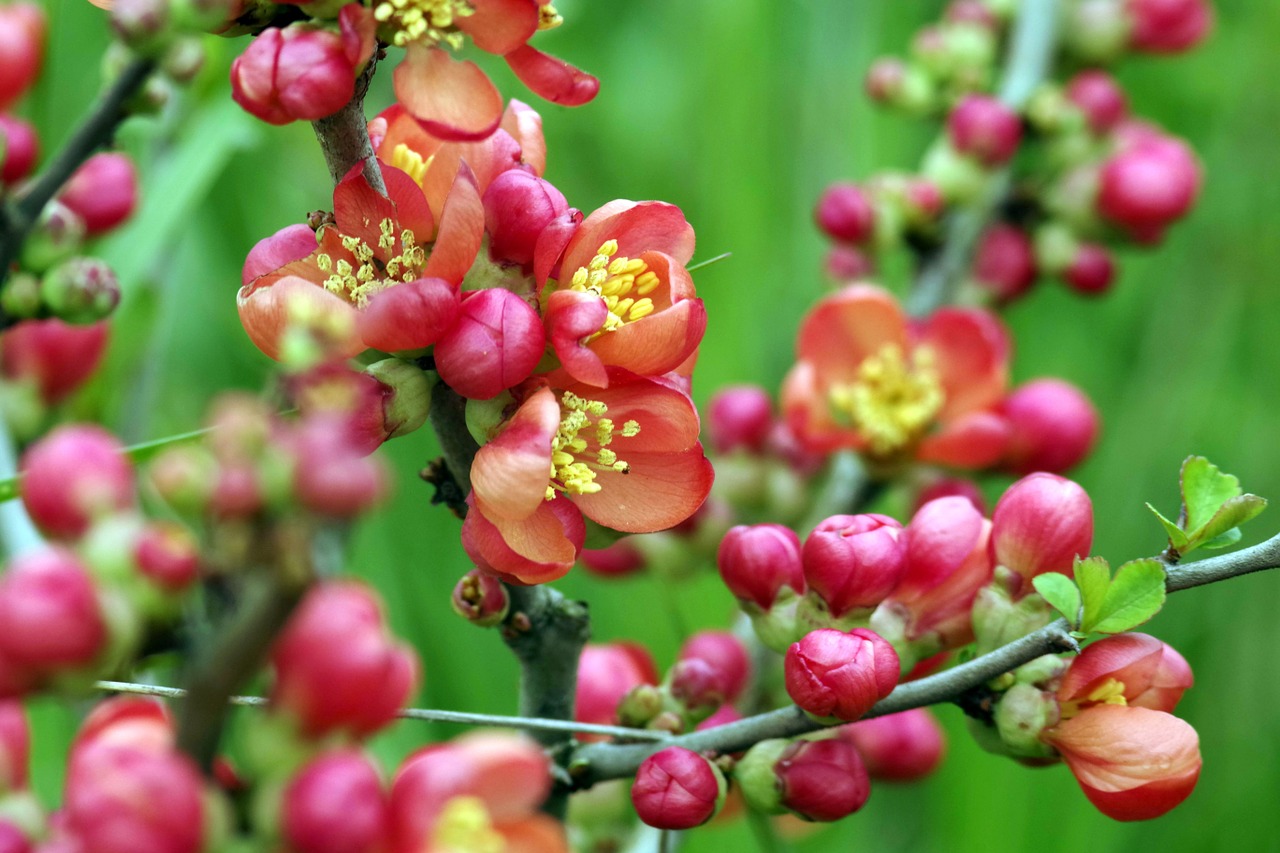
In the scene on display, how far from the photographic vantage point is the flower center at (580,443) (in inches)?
26.6

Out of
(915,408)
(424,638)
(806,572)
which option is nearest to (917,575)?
(806,572)

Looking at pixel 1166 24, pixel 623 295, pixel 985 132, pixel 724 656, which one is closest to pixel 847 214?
pixel 985 132

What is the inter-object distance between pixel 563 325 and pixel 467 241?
2.3 inches

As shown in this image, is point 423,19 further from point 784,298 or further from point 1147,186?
point 784,298

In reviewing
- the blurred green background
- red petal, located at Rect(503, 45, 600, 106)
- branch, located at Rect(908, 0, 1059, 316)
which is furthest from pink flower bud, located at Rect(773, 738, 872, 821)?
branch, located at Rect(908, 0, 1059, 316)

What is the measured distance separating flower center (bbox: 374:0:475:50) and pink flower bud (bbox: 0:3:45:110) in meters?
0.48

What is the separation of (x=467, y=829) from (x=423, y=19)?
34 centimetres

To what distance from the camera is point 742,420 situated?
123 centimetres

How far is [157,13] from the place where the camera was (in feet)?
1.73

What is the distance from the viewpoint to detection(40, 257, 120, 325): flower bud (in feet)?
2.73

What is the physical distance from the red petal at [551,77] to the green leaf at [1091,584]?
0.30 meters

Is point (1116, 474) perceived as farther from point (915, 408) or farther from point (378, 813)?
point (378, 813)

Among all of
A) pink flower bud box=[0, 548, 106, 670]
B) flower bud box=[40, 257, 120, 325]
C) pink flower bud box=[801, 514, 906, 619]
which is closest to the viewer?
pink flower bud box=[0, 548, 106, 670]

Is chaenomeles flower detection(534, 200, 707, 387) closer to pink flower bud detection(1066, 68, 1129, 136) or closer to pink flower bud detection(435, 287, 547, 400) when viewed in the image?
pink flower bud detection(435, 287, 547, 400)
